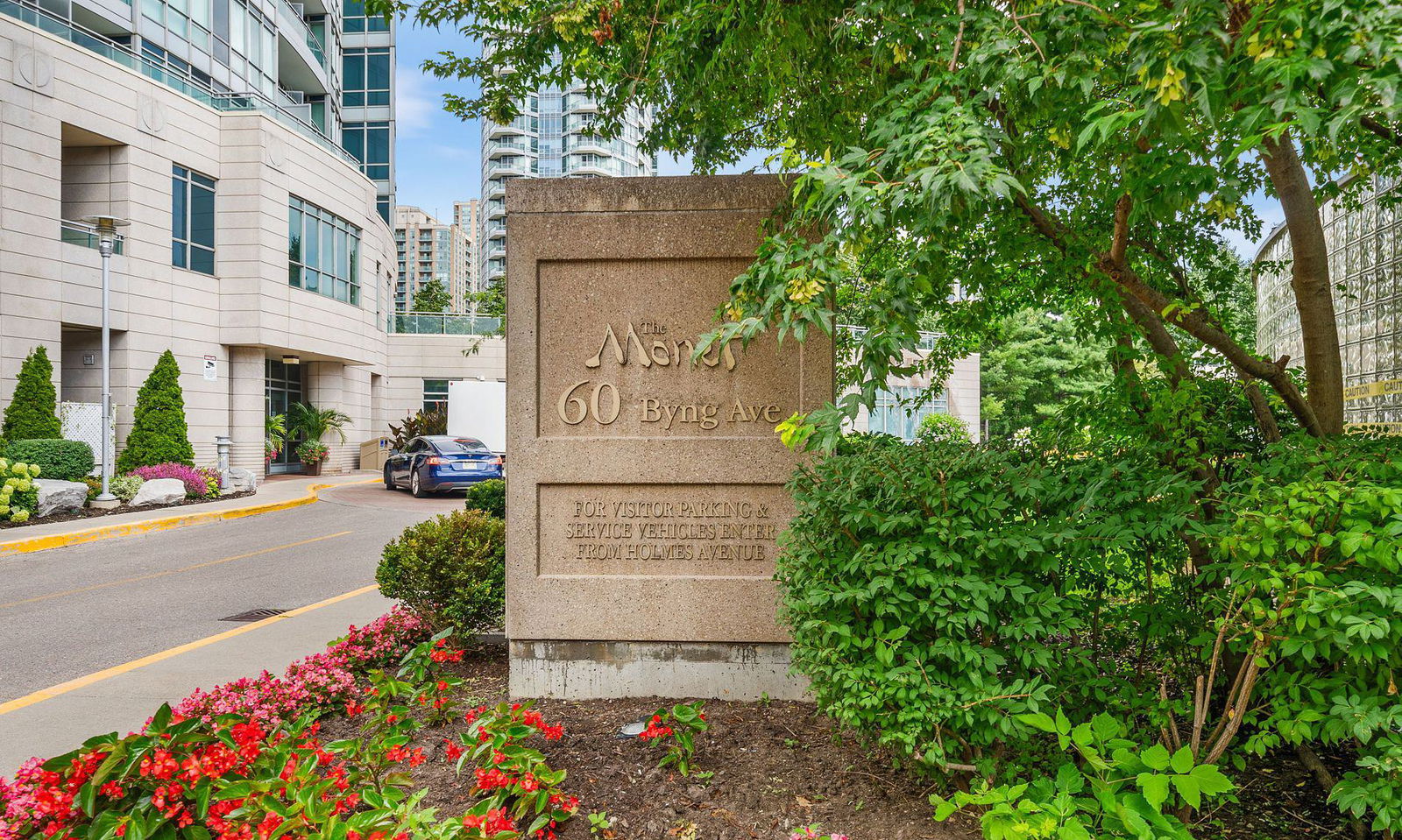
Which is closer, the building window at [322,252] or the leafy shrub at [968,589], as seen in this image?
the leafy shrub at [968,589]

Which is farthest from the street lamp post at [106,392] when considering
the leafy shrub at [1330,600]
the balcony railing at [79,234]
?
the leafy shrub at [1330,600]

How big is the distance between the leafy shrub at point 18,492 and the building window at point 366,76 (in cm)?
2971

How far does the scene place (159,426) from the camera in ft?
59.9

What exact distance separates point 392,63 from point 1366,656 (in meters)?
43.7

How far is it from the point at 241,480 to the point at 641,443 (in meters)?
17.9

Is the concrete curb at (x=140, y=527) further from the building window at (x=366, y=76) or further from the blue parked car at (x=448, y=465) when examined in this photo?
the building window at (x=366, y=76)

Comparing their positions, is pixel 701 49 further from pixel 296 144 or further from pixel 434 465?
pixel 296 144

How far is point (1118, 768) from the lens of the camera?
2693 mm

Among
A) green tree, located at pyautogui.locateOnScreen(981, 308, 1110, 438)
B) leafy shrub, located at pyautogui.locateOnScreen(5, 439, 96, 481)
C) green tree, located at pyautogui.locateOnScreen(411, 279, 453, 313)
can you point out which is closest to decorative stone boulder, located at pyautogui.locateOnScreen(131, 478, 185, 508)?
leafy shrub, located at pyautogui.locateOnScreen(5, 439, 96, 481)

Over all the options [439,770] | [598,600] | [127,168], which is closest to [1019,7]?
[598,600]

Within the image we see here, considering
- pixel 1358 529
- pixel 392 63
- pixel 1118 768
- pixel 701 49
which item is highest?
pixel 392 63

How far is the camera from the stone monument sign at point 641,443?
468 cm

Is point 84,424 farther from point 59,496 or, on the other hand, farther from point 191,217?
point 191,217

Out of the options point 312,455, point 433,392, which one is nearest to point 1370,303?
point 312,455
